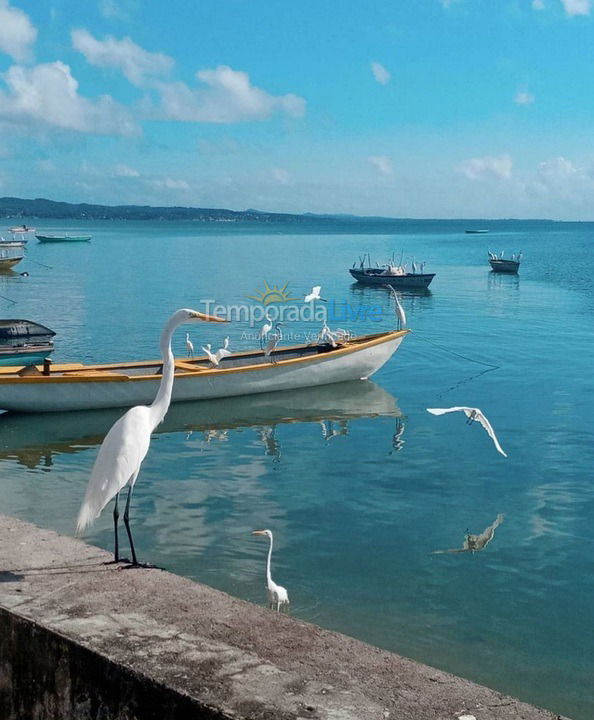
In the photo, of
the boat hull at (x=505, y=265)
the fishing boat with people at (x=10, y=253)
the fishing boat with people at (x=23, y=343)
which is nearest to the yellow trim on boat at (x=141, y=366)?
the fishing boat with people at (x=23, y=343)

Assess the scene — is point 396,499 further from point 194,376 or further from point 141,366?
point 141,366


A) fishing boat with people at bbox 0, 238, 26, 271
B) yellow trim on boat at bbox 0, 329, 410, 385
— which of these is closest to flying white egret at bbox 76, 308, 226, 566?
yellow trim on boat at bbox 0, 329, 410, 385

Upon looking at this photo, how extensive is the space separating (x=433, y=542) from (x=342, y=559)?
4.57 ft

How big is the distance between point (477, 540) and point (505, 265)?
5349cm

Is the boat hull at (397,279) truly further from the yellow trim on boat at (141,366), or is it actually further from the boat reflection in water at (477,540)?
the boat reflection in water at (477,540)

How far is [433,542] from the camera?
11.2 m

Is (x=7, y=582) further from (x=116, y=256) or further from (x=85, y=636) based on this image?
(x=116, y=256)

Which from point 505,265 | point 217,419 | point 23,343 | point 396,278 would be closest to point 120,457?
point 217,419

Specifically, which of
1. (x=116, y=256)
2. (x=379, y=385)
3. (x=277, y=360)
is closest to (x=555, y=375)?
(x=379, y=385)

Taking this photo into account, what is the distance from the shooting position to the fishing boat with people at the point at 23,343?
70.1ft

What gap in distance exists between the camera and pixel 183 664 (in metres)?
4.10

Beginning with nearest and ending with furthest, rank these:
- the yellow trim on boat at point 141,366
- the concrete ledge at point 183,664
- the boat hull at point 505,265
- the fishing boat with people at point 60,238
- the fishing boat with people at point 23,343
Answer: the concrete ledge at point 183,664 < the yellow trim on boat at point 141,366 < the fishing boat with people at point 23,343 < the boat hull at point 505,265 < the fishing boat with people at point 60,238

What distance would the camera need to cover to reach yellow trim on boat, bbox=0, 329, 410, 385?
1699 cm

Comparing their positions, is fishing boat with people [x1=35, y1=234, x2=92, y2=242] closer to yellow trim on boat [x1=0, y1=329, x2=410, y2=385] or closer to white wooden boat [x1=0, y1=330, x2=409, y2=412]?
white wooden boat [x1=0, y1=330, x2=409, y2=412]
